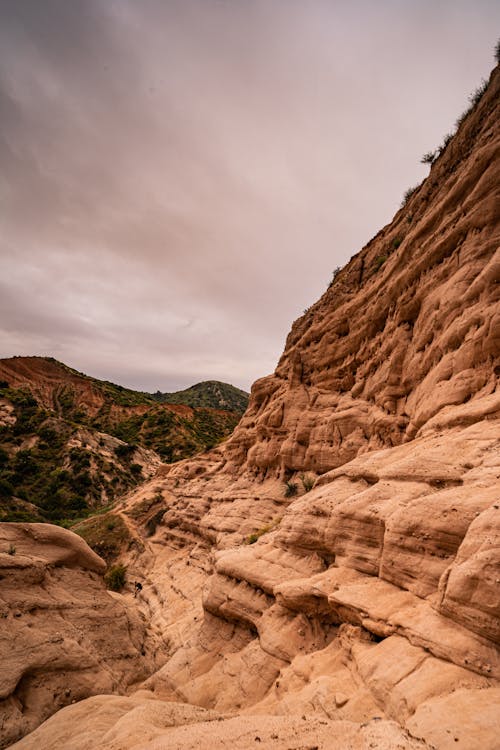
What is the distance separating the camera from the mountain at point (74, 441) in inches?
1884

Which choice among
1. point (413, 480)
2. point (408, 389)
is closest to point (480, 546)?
point (413, 480)

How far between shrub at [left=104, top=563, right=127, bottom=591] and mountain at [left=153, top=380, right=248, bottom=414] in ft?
362

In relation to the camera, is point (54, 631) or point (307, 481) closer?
point (54, 631)

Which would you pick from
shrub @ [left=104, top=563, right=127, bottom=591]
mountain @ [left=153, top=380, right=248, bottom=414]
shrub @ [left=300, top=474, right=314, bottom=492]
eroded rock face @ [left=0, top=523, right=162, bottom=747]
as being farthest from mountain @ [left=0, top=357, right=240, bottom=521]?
mountain @ [left=153, top=380, right=248, bottom=414]

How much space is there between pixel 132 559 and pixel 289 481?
16.5 m

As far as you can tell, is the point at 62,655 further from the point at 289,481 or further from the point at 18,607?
the point at 289,481

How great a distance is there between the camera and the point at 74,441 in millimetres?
58969

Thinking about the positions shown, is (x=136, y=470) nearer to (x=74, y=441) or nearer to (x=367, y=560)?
(x=74, y=441)

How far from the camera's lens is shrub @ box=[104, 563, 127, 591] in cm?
2430

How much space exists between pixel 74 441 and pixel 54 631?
175 ft

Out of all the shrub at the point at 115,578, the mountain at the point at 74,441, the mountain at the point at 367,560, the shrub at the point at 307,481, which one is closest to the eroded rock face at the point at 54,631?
the mountain at the point at 367,560

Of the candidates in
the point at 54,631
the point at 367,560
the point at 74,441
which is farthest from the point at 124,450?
the point at 367,560

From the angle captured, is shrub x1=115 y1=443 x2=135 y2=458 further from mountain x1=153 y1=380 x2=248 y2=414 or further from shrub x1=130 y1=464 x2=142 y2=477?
mountain x1=153 y1=380 x2=248 y2=414

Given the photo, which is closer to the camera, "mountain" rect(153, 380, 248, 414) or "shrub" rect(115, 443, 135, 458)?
"shrub" rect(115, 443, 135, 458)
